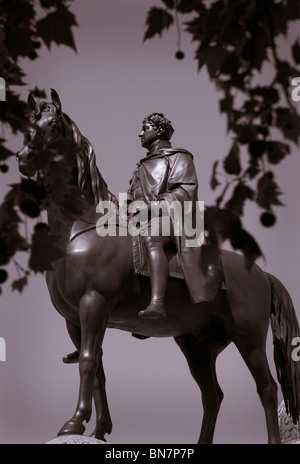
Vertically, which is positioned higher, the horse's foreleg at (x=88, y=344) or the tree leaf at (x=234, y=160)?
the tree leaf at (x=234, y=160)

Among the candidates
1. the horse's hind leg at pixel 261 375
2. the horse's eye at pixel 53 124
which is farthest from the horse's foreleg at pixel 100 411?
the horse's eye at pixel 53 124

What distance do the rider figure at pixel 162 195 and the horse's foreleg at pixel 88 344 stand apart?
214mm

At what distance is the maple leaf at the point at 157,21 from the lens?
5.64 ft

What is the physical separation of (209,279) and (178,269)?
6.9 inches

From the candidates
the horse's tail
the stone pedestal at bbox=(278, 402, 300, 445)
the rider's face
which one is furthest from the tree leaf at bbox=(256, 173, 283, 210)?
the stone pedestal at bbox=(278, 402, 300, 445)

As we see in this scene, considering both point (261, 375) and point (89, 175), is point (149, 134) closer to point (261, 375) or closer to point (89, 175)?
point (89, 175)

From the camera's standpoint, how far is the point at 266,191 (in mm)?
1529

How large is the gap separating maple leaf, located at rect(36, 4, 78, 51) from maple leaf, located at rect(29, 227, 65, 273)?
0.34m

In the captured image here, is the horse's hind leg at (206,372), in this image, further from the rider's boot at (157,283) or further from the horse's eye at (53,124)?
the horse's eye at (53,124)

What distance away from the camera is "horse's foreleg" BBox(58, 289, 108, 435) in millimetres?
4332

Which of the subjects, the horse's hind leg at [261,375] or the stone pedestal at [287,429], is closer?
the horse's hind leg at [261,375]
